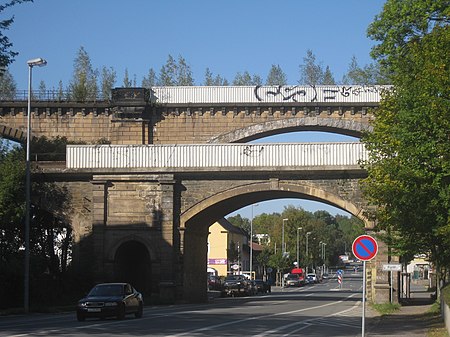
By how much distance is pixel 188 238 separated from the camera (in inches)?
2005

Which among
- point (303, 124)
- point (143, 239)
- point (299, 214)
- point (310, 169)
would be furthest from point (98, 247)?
point (299, 214)

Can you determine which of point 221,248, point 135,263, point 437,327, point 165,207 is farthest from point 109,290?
point 221,248

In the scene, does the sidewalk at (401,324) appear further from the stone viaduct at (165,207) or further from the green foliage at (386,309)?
the stone viaduct at (165,207)

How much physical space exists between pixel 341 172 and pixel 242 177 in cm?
544

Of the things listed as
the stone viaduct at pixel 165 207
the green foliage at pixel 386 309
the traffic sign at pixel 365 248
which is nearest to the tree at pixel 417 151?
the green foliage at pixel 386 309

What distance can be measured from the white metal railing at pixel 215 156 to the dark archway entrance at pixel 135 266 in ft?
15.8

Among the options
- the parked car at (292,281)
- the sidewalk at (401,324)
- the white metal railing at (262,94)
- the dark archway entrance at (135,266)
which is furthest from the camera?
the parked car at (292,281)

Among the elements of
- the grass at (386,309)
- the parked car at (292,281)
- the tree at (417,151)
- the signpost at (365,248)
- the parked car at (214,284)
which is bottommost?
the parked car at (292,281)

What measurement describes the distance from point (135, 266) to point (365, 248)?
33.3 metres

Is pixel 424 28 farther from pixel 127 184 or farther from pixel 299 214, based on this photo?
pixel 299 214

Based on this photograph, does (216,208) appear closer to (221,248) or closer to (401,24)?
(401,24)

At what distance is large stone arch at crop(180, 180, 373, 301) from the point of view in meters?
48.4

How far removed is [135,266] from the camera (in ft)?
174

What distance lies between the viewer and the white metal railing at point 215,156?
4812 cm
